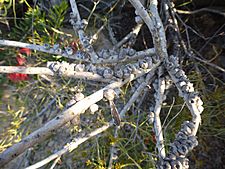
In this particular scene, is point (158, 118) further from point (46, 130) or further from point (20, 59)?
point (20, 59)

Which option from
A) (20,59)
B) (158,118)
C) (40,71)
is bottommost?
(158,118)

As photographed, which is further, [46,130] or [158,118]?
[158,118]

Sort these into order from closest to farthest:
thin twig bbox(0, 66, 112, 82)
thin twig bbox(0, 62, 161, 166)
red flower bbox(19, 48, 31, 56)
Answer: thin twig bbox(0, 62, 161, 166) → thin twig bbox(0, 66, 112, 82) → red flower bbox(19, 48, 31, 56)

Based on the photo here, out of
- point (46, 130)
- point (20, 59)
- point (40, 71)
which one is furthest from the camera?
point (20, 59)

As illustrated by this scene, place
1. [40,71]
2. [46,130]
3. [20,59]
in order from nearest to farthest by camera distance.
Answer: [46,130] < [40,71] < [20,59]

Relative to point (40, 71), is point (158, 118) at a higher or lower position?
lower

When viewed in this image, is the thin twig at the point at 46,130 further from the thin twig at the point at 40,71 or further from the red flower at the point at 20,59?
the red flower at the point at 20,59

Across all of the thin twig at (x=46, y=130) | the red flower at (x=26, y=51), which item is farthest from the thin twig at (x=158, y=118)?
the red flower at (x=26, y=51)

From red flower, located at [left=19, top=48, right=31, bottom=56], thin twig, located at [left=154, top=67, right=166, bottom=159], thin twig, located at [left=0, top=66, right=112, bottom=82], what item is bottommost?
thin twig, located at [left=154, top=67, right=166, bottom=159]

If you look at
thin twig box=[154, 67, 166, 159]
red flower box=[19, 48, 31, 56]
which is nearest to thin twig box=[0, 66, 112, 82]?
thin twig box=[154, 67, 166, 159]

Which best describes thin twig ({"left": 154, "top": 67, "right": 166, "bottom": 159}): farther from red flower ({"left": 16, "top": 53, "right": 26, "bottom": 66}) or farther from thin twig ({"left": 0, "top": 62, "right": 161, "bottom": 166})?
red flower ({"left": 16, "top": 53, "right": 26, "bottom": 66})

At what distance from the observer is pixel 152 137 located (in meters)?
1.04

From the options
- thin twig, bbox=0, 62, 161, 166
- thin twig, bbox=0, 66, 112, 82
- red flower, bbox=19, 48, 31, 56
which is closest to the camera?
thin twig, bbox=0, 62, 161, 166

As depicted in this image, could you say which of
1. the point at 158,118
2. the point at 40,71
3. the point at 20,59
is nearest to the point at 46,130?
the point at 40,71
